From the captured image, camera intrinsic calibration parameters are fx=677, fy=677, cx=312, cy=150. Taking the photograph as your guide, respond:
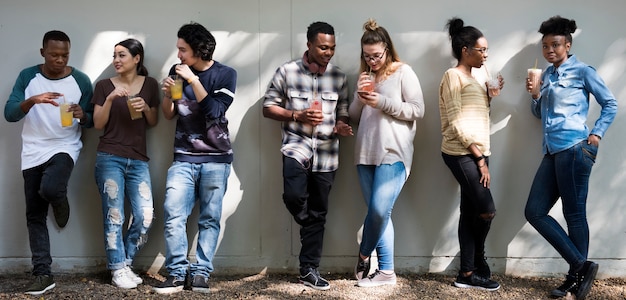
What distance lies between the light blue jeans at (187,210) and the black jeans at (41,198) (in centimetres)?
73

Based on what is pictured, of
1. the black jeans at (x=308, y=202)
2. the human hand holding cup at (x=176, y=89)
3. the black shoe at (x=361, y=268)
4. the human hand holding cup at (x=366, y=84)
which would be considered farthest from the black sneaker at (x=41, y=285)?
the human hand holding cup at (x=366, y=84)

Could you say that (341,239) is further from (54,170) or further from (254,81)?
(54,170)

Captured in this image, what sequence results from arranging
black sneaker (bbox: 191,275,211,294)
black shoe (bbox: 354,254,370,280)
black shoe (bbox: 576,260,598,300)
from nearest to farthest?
black shoe (bbox: 576,260,598,300) < black sneaker (bbox: 191,275,211,294) < black shoe (bbox: 354,254,370,280)

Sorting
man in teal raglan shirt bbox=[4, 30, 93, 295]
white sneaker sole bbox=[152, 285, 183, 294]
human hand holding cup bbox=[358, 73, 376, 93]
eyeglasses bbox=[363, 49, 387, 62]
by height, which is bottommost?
white sneaker sole bbox=[152, 285, 183, 294]

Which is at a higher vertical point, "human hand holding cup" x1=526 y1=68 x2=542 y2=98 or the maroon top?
"human hand holding cup" x1=526 y1=68 x2=542 y2=98

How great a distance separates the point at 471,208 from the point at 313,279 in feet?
4.01

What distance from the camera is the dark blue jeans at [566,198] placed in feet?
14.9

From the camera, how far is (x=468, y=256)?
4.77 metres

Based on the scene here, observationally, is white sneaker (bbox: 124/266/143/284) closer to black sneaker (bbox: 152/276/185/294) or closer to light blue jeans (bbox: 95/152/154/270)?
light blue jeans (bbox: 95/152/154/270)

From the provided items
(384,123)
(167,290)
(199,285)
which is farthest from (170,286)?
(384,123)

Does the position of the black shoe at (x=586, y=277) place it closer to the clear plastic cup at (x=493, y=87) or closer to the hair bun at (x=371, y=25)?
the clear plastic cup at (x=493, y=87)

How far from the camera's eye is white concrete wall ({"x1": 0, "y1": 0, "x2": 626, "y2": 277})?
4.97 m

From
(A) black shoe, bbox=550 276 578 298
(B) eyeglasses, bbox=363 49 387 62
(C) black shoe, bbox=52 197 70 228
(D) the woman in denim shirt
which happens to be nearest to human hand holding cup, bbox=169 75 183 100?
(C) black shoe, bbox=52 197 70 228

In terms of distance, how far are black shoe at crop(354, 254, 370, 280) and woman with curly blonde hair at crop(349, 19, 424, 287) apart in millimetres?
186
